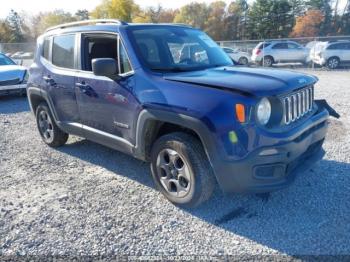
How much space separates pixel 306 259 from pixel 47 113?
448 centimetres

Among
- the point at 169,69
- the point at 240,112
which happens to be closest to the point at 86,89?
the point at 169,69

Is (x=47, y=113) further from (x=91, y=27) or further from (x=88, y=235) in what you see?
(x=88, y=235)

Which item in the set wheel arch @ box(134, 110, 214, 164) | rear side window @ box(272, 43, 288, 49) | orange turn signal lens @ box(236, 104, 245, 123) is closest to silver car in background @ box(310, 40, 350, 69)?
rear side window @ box(272, 43, 288, 49)

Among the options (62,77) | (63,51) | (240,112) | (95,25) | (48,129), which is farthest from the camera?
(48,129)

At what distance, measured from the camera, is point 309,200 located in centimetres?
379

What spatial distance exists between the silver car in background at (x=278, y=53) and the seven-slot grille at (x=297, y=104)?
60.2 feet

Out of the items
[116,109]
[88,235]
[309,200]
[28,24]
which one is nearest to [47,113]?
[116,109]

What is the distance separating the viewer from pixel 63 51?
506cm

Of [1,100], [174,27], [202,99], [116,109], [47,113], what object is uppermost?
[174,27]

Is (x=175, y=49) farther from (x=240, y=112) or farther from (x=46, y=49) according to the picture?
(x=46, y=49)

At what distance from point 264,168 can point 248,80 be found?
0.87m

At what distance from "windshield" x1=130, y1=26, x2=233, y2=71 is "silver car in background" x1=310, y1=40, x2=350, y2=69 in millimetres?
16577

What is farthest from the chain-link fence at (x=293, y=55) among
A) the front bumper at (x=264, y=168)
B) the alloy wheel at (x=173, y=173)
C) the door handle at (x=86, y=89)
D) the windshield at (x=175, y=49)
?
the front bumper at (x=264, y=168)

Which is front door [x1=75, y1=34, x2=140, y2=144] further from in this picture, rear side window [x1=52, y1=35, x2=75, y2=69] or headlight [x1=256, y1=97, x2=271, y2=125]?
headlight [x1=256, y1=97, x2=271, y2=125]
